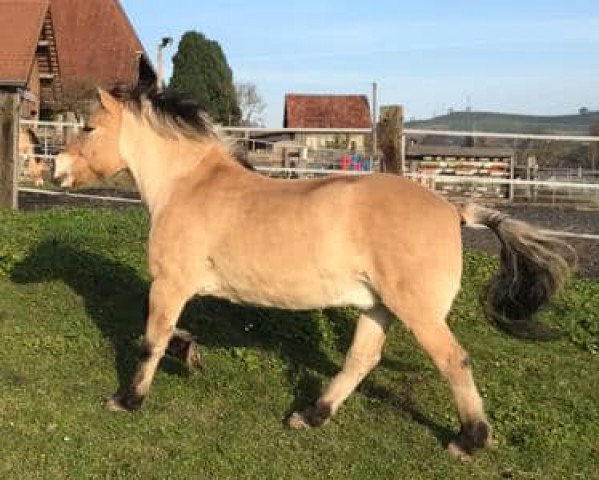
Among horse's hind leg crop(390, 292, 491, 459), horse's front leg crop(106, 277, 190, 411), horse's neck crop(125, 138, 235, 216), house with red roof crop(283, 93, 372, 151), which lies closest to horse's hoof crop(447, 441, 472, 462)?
horse's hind leg crop(390, 292, 491, 459)

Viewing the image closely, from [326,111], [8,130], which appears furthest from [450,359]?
[326,111]

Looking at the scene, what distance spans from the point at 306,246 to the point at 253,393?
1298mm

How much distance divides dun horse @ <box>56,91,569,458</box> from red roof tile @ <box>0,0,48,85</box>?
86.4 ft

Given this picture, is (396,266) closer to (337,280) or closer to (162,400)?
(337,280)

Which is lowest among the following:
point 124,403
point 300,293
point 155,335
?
point 124,403

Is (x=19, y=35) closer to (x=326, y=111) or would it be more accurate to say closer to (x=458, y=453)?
(x=458, y=453)

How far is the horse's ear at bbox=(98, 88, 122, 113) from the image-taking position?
5.63 meters

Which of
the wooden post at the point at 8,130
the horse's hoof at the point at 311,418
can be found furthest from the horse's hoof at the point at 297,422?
the wooden post at the point at 8,130

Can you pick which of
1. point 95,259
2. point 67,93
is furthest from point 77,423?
point 67,93

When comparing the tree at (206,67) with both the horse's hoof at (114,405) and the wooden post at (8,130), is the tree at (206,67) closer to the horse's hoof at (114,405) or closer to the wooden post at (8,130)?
the wooden post at (8,130)

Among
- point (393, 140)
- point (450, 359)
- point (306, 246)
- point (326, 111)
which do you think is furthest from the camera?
point (326, 111)

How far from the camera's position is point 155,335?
5.29 metres

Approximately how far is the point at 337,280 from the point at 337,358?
1.92m

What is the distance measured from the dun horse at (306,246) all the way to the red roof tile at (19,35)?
86.4ft
